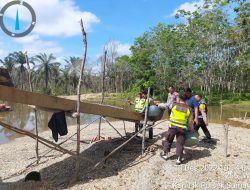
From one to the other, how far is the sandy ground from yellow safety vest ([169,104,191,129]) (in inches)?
38.9

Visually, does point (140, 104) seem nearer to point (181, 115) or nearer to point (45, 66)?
point (181, 115)

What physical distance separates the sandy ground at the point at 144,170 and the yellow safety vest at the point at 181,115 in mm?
988

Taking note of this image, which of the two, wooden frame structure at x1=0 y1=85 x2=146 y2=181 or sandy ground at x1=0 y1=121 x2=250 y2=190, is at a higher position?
wooden frame structure at x1=0 y1=85 x2=146 y2=181

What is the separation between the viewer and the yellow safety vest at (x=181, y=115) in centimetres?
781

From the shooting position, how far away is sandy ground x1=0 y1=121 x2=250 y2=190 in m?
6.80

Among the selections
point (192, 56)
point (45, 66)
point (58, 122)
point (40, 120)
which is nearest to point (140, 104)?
point (58, 122)

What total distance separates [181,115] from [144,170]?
1.62 meters

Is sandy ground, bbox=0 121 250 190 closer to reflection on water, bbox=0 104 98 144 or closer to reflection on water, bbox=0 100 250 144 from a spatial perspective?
reflection on water, bbox=0 104 98 144

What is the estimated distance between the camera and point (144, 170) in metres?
7.68

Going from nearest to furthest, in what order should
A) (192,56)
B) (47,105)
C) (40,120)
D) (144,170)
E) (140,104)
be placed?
1. (47,105)
2. (144,170)
3. (140,104)
4. (40,120)
5. (192,56)

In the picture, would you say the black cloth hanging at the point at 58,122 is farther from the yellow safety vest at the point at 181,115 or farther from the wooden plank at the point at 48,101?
the yellow safety vest at the point at 181,115

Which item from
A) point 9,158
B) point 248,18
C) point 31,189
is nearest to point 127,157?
point 31,189

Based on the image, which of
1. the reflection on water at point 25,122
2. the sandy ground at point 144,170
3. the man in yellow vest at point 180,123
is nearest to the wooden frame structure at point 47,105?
the sandy ground at point 144,170

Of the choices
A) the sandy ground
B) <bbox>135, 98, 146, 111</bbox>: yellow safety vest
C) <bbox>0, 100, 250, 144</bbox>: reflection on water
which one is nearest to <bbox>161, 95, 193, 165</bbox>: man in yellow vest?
the sandy ground
